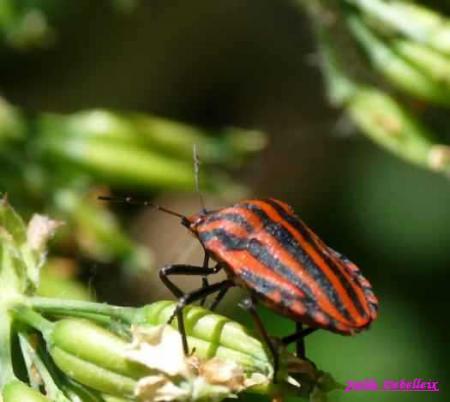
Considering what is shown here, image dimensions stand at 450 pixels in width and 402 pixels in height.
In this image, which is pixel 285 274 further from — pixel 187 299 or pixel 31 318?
pixel 31 318

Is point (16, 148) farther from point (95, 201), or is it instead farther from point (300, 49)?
point (300, 49)

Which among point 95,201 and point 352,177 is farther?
point 352,177

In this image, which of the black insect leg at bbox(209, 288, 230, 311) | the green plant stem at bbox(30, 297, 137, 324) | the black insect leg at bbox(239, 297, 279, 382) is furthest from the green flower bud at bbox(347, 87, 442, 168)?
the green plant stem at bbox(30, 297, 137, 324)

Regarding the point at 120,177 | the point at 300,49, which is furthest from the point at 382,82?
the point at 300,49

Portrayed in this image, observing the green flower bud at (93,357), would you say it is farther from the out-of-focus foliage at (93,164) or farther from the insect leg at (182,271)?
the out-of-focus foliage at (93,164)

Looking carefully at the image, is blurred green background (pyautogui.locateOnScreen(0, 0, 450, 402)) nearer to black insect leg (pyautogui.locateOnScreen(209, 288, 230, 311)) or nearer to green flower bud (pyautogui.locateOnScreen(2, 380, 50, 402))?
black insect leg (pyautogui.locateOnScreen(209, 288, 230, 311))

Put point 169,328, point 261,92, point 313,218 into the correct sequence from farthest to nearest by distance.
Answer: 1. point 261,92
2. point 313,218
3. point 169,328

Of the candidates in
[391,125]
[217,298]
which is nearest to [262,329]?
[217,298]
